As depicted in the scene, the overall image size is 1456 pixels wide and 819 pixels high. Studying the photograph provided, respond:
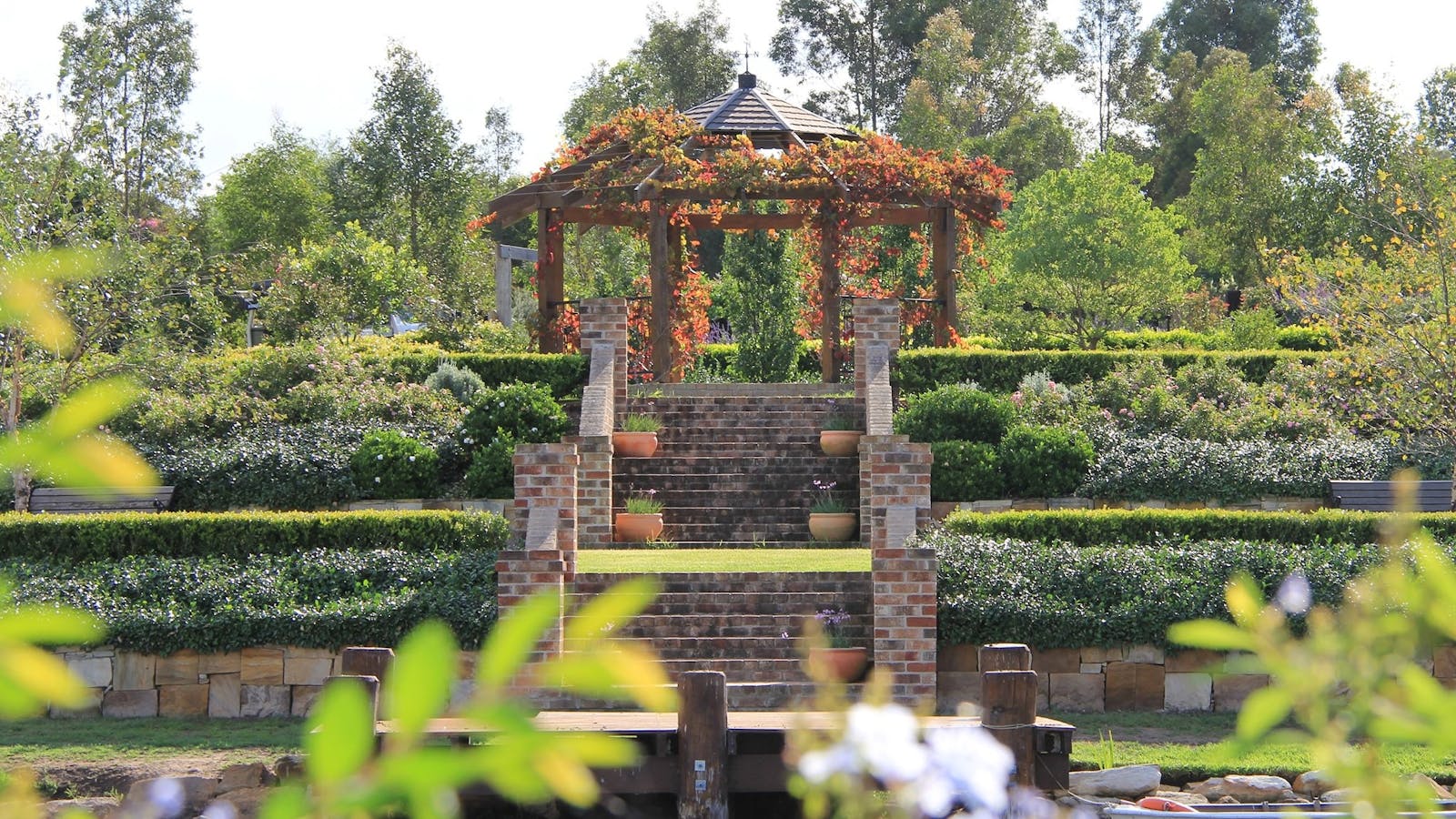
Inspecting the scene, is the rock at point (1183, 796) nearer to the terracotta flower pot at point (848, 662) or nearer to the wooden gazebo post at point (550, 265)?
the terracotta flower pot at point (848, 662)

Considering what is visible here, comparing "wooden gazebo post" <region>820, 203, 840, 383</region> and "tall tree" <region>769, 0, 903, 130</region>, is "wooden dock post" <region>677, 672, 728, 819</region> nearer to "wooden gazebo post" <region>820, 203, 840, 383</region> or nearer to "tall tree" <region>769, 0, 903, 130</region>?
"wooden gazebo post" <region>820, 203, 840, 383</region>

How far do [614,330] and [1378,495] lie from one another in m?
7.30

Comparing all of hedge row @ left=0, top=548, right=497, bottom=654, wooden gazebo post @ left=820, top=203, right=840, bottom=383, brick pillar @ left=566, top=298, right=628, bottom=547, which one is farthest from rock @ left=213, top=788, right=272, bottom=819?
wooden gazebo post @ left=820, top=203, right=840, bottom=383

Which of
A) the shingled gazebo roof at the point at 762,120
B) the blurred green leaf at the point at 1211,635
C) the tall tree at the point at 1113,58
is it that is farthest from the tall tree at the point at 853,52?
the blurred green leaf at the point at 1211,635

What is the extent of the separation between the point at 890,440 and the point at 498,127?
5510 centimetres

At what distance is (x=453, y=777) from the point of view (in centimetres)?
99

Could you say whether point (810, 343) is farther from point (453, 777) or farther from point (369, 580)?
point (453, 777)

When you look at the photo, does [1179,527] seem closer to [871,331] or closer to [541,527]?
[541,527]

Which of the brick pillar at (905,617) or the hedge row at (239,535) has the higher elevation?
the hedge row at (239,535)

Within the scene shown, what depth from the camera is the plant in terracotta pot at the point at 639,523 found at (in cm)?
1381

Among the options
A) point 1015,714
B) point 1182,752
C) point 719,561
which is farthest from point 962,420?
point 1015,714

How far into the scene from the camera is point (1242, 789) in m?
8.59

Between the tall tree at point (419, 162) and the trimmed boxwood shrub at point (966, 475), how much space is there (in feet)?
80.2

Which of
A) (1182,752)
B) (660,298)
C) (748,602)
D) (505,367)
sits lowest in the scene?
(1182,752)
